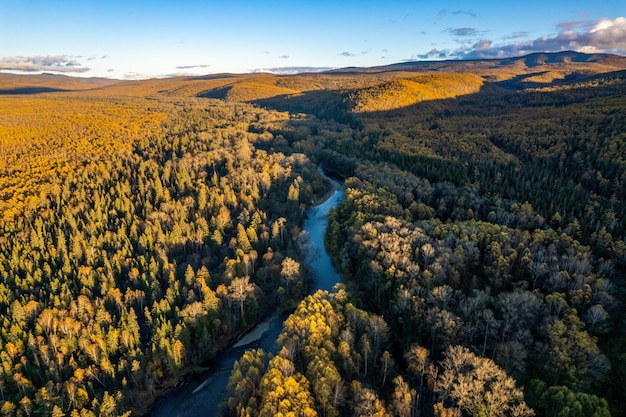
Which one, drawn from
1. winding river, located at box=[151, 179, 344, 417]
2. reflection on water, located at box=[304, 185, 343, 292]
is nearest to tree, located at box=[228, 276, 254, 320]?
winding river, located at box=[151, 179, 344, 417]

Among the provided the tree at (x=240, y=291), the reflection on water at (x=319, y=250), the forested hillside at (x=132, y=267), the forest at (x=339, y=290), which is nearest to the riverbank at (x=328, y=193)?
the reflection on water at (x=319, y=250)

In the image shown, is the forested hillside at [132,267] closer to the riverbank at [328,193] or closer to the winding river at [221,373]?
the winding river at [221,373]

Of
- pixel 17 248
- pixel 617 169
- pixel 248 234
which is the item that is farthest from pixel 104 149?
pixel 617 169

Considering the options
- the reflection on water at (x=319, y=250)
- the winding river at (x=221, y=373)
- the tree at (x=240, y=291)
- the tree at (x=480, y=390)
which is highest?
the tree at (x=480, y=390)

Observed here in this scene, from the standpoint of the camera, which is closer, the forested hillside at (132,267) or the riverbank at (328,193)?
the forested hillside at (132,267)

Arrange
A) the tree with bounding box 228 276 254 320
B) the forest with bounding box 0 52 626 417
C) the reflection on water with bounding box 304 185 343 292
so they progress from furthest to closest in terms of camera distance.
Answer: the reflection on water with bounding box 304 185 343 292
the tree with bounding box 228 276 254 320
the forest with bounding box 0 52 626 417

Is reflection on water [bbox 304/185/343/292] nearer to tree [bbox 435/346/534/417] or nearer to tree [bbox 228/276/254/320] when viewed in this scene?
tree [bbox 228/276/254/320]

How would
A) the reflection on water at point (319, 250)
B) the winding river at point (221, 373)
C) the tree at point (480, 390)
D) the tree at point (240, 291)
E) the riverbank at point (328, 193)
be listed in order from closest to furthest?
the tree at point (480, 390)
the winding river at point (221, 373)
the tree at point (240, 291)
the reflection on water at point (319, 250)
the riverbank at point (328, 193)

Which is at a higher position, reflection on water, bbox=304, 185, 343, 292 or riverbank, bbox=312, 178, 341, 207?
riverbank, bbox=312, 178, 341, 207
